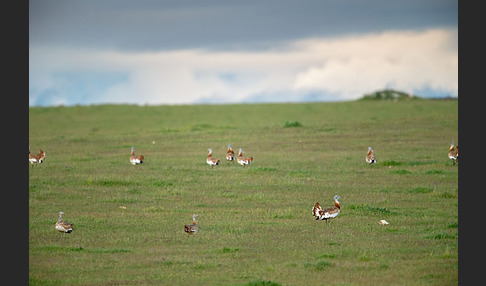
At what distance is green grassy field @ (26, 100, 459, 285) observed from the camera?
13.4 metres

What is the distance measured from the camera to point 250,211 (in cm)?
1894

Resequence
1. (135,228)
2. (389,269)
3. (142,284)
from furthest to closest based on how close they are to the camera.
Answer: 1. (135,228)
2. (389,269)
3. (142,284)

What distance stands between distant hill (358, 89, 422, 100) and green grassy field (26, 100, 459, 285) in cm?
3784

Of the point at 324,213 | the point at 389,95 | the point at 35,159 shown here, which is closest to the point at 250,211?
the point at 324,213

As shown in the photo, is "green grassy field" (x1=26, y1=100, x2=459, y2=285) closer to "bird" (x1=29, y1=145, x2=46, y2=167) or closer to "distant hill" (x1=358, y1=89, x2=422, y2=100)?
"bird" (x1=29, y1=145, x2=46, y2=167)

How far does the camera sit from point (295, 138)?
38812 mm

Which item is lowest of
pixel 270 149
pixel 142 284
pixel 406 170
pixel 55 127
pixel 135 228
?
pixel 142 284

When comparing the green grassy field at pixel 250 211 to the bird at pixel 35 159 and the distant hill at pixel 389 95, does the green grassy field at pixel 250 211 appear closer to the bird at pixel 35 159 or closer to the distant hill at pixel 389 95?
the bird at pixel 35 159

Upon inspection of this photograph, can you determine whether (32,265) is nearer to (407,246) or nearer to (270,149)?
(407,246)

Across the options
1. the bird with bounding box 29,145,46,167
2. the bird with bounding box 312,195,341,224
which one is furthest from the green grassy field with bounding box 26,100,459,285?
the bird with bounding box 29,145,46,167

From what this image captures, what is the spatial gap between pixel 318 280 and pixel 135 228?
5686 millimetres

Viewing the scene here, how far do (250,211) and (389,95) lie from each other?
6129cm

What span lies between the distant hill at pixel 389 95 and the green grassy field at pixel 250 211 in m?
37.8

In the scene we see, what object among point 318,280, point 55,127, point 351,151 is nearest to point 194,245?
point 318,280
